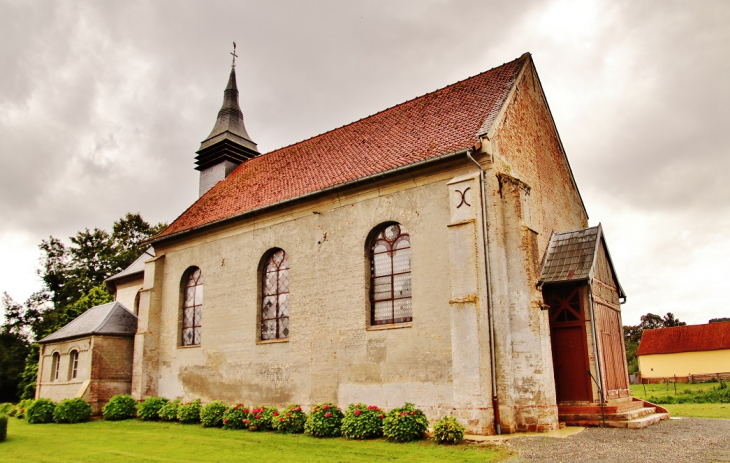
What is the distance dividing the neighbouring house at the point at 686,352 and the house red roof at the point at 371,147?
108 feet

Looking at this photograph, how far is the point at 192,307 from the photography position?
20766 mm

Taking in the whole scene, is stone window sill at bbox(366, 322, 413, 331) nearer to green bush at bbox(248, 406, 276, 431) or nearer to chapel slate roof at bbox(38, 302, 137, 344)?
green bush at bbox(248, 406, 276, 431)

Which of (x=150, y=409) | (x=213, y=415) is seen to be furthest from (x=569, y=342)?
(x=150, y=409)

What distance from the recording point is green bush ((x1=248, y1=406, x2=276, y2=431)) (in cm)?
1538

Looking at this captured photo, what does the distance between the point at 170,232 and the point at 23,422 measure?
29.1ft

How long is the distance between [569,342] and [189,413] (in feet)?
39.8

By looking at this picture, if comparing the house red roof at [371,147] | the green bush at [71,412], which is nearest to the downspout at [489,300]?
the house red roof at [371,147]

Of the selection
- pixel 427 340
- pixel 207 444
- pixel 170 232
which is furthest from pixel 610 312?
pixel 170 232

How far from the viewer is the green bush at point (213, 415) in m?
16.7

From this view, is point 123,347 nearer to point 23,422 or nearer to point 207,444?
point 23,422

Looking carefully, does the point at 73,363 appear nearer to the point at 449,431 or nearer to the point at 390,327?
the point at 390,327

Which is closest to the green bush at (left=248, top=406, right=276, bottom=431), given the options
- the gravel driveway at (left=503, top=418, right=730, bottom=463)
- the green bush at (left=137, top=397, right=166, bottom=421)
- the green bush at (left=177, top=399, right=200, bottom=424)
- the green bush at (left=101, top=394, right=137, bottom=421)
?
the green bush at (left=177, top=399, right=200, bottom=424)

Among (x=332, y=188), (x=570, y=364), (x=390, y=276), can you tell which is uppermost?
(x=332, y=188)

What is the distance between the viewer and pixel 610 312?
15.8 meters
